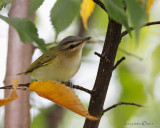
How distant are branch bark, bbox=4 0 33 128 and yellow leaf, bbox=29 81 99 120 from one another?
0.77 meters

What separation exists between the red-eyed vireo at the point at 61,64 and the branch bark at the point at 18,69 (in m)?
0.09

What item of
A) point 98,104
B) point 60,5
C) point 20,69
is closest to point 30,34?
point 60,5

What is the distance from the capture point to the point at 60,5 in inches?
28.6

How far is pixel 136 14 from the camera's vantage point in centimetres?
64

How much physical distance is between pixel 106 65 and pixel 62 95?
0.23m

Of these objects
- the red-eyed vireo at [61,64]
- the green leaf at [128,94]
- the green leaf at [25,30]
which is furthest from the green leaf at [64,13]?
the green leaf at [128,94]

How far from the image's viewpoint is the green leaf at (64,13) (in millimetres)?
686

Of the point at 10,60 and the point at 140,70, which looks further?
the point at 140,70

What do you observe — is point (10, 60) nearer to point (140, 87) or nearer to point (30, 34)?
point (140, 87)

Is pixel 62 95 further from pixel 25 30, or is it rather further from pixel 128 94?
pixel 128 94

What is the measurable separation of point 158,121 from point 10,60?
3.05ft

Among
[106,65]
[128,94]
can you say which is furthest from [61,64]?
[106,65]

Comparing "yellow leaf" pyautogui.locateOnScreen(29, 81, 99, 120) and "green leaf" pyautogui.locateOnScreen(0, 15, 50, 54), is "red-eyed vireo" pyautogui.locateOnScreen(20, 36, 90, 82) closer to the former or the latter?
"yellow leaf" pyautogui.locateOnScreen(29, 81, 99, 120)

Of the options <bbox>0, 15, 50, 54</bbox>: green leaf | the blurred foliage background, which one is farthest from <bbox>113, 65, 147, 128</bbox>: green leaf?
<bbox>0, 15, 50, 54</bbox>: green leaf
